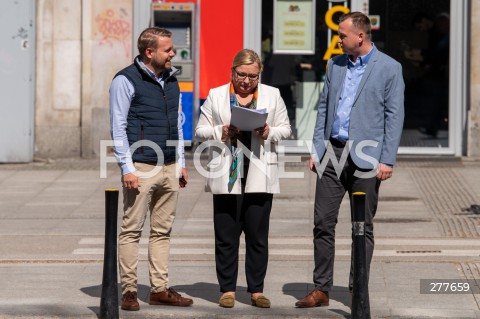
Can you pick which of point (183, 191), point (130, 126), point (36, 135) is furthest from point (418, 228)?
point (36, 135)

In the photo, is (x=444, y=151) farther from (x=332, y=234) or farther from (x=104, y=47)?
(x=332, y=234)

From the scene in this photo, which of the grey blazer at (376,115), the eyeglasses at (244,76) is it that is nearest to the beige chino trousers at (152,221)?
the eyeglasses at (244,76)

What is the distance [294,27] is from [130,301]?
334 inches

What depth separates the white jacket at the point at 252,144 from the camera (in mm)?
7617

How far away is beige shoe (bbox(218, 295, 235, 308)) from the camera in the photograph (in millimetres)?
7680

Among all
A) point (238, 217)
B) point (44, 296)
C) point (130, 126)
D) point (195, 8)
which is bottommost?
point (44, 296)

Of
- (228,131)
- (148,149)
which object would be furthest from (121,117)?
(228,131)

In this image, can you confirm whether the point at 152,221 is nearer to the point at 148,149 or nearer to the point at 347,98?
the point at 148,149

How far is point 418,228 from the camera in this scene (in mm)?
10859

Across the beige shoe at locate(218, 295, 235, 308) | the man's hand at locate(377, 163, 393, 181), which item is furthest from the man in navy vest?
the man's hand at locate(377, 163, 393, 181)

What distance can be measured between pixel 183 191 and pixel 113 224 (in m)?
5.95

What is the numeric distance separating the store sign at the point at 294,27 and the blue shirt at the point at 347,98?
7.92 metres

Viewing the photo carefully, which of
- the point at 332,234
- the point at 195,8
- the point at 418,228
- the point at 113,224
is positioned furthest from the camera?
the point at 195,8

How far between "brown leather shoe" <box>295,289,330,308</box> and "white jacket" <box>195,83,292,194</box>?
0.71 meters
